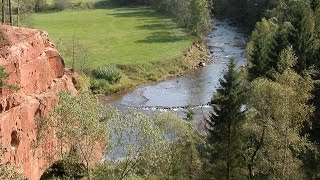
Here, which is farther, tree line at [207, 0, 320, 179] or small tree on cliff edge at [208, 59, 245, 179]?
small tree on cliff edge at [208, 59, 245, 179]

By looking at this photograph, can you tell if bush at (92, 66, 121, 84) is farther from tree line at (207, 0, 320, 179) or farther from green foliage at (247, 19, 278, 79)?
tree line at (207, 0, 320, 179)

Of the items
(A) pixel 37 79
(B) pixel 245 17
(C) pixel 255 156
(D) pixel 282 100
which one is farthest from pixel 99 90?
(B) pixel 245 17

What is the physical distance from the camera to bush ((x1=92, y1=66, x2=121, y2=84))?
92.1 meters

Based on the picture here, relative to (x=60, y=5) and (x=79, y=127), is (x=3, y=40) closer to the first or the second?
(x=79, y=127)

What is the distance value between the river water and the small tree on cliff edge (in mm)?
21065

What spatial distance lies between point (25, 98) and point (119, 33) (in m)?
80.7

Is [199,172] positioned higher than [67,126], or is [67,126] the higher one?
[67,126]

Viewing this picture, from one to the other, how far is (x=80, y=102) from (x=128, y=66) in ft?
218

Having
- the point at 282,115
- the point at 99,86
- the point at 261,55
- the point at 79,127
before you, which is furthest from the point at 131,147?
the point at 99,86

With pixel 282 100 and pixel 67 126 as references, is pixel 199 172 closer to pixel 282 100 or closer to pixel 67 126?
pixel 282 100

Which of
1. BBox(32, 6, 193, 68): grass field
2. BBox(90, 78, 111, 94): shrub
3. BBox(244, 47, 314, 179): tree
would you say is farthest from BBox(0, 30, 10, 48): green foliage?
BBox(32, 6, 193, 68): grass field

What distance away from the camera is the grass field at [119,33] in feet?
344

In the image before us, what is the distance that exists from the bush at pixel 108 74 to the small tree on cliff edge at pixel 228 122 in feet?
158

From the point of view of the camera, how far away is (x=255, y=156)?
46875 millimetres
